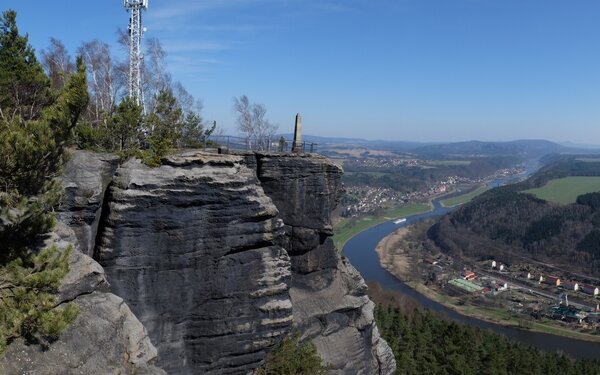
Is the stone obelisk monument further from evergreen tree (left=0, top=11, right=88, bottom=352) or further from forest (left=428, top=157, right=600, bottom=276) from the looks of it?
forest (left=428, top=157, right=600, bottom=276)

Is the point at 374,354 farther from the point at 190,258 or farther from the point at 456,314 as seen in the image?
the point at 456,314

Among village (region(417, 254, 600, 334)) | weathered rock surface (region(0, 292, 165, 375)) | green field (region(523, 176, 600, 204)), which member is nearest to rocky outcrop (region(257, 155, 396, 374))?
weathered rock surface (region(0, 292, 165, 375))

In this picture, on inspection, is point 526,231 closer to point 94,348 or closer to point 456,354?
point 456,354

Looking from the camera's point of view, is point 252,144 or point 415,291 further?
point 415,291

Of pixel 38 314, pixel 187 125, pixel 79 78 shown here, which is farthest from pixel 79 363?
pixel 187 125

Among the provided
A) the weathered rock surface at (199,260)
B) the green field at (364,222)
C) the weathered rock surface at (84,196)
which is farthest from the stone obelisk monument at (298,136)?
the green field at (364,222)

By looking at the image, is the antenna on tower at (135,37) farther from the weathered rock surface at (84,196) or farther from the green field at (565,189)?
the green field at (565,189)

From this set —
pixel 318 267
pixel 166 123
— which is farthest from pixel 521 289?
pixel 166 123
